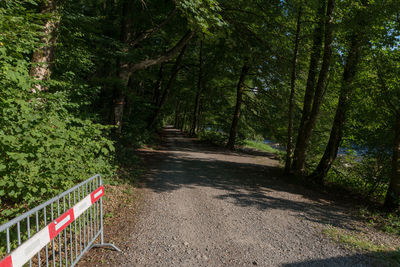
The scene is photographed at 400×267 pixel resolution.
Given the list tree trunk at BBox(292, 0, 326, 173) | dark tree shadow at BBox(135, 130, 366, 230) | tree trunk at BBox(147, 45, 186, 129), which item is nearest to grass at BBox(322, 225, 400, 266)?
dark tree shadow at BBox(135, 130, 366, 230)

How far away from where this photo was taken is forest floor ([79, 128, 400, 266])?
3758mm

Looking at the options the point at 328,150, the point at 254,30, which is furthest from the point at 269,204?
the point at 254,30

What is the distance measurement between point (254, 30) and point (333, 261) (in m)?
8.95

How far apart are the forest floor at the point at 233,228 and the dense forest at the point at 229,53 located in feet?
4.31

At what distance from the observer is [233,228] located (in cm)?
477

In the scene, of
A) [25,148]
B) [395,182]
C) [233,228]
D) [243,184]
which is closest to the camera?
[25,148]

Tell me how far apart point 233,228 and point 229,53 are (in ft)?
25.6

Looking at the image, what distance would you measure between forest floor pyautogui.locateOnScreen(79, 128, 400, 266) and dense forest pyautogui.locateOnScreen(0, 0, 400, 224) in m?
1.31

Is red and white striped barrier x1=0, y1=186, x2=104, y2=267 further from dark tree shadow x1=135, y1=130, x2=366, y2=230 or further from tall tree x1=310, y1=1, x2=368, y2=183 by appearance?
tall tree x1=310, y1=1, x2=368, y2=183

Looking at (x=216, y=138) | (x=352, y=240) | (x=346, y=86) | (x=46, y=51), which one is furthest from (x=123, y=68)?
(x=216, y=138)

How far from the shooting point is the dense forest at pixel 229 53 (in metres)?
3.91

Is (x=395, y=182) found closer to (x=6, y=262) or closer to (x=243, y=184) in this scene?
(x=243, y=184)

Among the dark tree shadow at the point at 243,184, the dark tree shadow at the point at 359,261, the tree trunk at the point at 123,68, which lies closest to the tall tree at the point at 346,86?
the dark tree shadow at the point at 243,184

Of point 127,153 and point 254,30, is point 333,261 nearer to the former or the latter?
point 127,153
